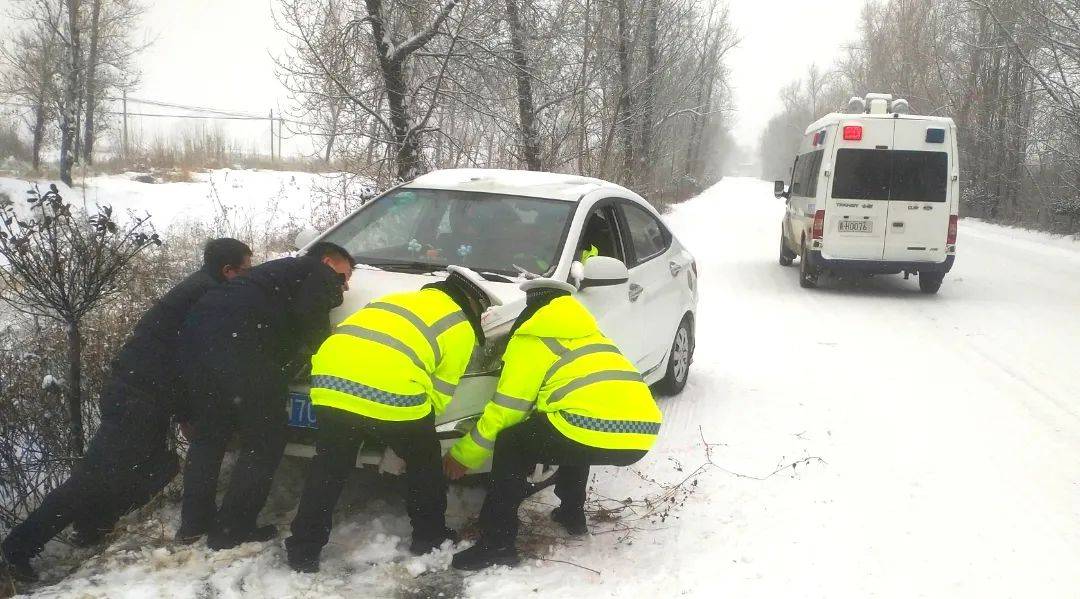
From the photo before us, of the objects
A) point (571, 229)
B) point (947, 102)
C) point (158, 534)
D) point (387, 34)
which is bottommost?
point (158, 534)

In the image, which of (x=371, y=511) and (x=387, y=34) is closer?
(x=371, y=511)

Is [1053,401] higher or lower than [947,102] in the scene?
lower

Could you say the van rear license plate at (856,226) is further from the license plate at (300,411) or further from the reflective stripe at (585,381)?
the license plate at (300,411)

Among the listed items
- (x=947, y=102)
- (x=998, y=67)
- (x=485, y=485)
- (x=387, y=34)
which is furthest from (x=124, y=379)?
(x=947, y=102)

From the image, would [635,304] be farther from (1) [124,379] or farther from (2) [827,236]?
(2) [827,236]

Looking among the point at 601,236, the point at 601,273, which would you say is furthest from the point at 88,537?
the point at 601,236

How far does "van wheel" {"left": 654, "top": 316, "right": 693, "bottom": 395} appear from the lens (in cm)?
664

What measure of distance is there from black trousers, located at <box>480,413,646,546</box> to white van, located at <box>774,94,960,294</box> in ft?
31.3

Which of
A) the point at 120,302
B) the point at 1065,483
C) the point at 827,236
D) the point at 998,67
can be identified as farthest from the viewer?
the point at 998,67

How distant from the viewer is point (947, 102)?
34.2m

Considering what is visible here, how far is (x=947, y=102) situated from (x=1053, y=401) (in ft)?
103

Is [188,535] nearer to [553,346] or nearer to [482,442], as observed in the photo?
[482,442]

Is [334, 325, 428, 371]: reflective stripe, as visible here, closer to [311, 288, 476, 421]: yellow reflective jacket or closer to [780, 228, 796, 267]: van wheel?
[311, 288, 476, 421]: yellow reflective jacket

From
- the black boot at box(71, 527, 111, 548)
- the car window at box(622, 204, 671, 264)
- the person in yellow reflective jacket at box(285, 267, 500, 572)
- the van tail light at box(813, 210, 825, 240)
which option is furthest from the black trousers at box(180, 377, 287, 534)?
the van tail light at box(813, 210, 825, 240)
